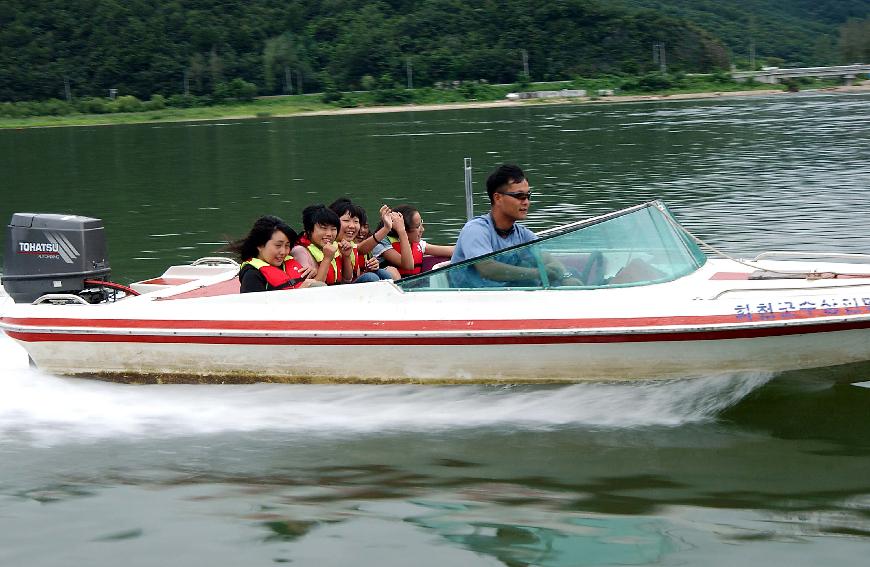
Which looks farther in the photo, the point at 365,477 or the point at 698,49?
the point at 698,49

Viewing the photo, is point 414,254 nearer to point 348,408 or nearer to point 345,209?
point 345,209

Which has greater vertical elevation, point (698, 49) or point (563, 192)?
point (698, 49)

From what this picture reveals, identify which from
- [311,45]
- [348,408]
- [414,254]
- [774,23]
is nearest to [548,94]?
[311,45]

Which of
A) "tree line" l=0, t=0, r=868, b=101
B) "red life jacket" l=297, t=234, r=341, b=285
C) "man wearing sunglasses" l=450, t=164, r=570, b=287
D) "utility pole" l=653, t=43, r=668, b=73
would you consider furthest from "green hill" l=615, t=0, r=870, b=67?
"man wearing sunglasses" l=450, t=164, r=570, b=287

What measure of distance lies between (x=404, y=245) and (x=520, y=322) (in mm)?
1339

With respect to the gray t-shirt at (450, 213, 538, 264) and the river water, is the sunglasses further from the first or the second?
the river water

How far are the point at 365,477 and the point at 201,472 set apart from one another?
2.65 ft

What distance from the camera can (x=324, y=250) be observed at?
21.1 feet

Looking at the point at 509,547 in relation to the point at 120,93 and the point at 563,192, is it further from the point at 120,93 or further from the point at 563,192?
the point at 120,93

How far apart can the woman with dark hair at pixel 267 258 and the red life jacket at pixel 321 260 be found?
0.16 meters

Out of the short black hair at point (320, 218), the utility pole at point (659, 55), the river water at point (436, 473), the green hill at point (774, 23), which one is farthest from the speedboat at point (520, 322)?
the green hill at point (774, 23)

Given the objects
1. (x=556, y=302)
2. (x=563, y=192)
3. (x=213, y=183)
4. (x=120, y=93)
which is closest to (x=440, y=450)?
(x=556, y=302)

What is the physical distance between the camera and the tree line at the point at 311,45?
3504 inches

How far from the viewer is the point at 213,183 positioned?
23.3 meters
